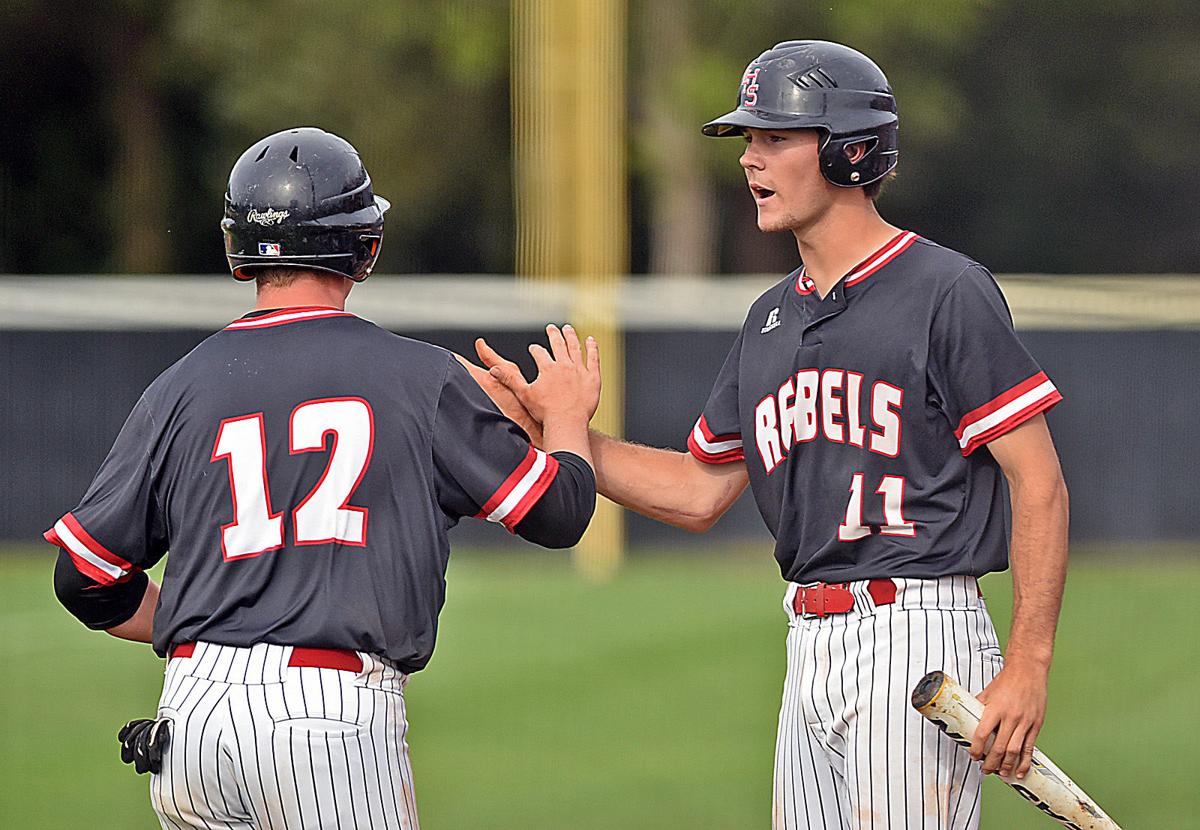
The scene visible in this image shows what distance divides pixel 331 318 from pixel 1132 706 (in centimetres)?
657

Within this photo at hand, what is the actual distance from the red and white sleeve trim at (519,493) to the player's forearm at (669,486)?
0.94 meters

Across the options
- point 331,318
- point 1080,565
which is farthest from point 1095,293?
point 331,318

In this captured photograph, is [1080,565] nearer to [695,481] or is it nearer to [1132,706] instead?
[1132,706]

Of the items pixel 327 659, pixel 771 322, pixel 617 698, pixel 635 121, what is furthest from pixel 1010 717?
pixel 635 121

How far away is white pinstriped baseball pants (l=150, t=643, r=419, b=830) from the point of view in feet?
10.9

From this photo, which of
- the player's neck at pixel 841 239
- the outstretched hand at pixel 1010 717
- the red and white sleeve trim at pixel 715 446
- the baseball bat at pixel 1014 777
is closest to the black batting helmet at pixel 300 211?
the player's neck at pixel 841 239

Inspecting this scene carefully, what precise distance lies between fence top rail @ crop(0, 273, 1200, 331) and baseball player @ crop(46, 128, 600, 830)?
9268mm

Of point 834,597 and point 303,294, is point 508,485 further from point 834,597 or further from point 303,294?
point 834,597

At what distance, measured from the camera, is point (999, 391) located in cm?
368

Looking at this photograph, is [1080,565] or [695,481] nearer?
[695,481]

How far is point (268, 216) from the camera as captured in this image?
3.53 meters

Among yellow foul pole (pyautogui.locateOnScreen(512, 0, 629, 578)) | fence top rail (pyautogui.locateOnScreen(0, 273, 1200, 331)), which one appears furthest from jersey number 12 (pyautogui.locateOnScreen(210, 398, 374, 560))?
fence top rail (pyautogui.locateOnScreen(0, 273, 1200, 331))

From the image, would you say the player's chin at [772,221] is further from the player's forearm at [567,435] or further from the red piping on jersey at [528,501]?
the red piping on jersey at [528,501]

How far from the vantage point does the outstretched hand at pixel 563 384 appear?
3982 mm
